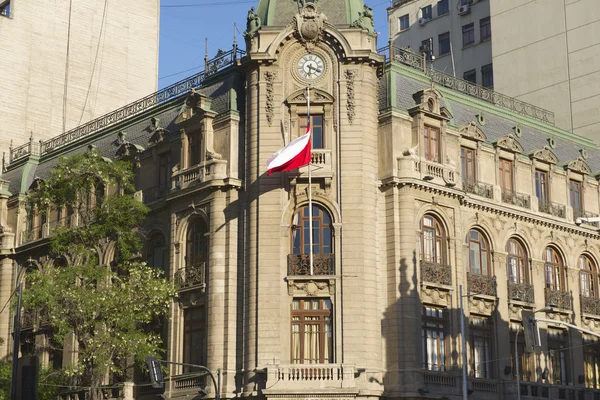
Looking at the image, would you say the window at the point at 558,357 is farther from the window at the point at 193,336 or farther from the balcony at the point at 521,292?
the window at the point at 193,336

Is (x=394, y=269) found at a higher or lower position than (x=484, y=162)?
lower

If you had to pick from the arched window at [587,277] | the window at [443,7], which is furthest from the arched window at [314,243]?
the window at [443,7]

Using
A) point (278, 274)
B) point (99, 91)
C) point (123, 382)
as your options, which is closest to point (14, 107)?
point (99, 91)

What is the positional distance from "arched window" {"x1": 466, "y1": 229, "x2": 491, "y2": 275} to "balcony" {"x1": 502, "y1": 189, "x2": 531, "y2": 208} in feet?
10.5

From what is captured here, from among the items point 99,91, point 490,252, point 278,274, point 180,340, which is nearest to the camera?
point 278,274

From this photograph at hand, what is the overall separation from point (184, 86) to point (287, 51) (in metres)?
10.4

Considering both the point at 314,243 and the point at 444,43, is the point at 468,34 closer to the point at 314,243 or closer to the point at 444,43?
the point at 444,43

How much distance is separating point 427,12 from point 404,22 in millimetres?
3120

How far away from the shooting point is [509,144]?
61062mm

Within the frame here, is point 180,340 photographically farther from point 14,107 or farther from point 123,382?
point 14,107

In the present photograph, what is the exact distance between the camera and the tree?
51688 mm

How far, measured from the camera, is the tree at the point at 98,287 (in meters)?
51.7

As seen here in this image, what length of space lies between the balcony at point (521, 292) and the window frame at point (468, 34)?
3104 centimetres

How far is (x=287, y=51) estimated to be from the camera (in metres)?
53.6
